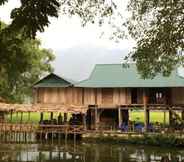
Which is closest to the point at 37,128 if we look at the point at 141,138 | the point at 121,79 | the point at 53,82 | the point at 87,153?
the point at 53,82

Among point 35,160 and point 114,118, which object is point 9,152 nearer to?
point 35,160

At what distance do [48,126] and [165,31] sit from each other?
74.7ft

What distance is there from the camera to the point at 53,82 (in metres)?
41.5

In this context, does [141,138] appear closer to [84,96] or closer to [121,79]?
[121,79]

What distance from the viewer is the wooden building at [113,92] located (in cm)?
3784

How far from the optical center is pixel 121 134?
121ft

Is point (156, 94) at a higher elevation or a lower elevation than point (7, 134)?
higher

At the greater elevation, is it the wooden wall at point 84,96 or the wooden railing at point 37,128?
the wooden wall at point 84,96

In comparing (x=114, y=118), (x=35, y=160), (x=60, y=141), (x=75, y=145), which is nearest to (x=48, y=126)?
(x=60, y=141)

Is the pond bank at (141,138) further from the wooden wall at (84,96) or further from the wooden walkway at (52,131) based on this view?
the wooden wall at (84,96)

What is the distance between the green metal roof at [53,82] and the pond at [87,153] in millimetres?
6985

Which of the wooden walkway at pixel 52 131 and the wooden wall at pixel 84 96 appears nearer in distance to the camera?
the wooden walkway at pixel 52 131

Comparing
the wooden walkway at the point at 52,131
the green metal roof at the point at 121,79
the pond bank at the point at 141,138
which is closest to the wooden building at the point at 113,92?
the green metal roof at the point at 121,79

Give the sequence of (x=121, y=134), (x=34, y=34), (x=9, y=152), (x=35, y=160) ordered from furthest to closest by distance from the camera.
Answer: (x=121, y=134) < (x=9, y=152) < (x=35, y=160) < (x=34, y=34)
